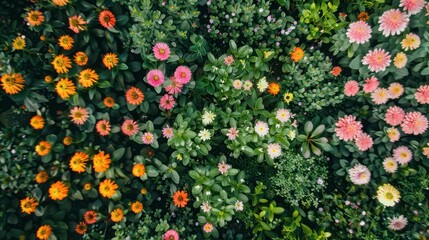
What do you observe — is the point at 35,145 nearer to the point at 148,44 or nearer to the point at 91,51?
the point at 91,51

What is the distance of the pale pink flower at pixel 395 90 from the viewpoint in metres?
2.34

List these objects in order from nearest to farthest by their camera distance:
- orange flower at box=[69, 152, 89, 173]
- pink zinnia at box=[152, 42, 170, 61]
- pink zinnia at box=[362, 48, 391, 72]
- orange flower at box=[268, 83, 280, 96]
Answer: orange flower at box=[69, 152, 89, 173]
pink zinnia at box=[152, 42, 170, 61]
pink zinnia at box=[362, 48, 391, 72]
orange flower at box=[268, 83, 280, 96]

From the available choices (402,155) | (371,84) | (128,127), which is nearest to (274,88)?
(371,84)

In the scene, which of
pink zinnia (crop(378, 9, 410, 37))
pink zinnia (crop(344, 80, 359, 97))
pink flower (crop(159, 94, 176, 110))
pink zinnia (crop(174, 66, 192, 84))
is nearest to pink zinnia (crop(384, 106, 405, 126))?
pink zinnia (crop(344, 80, 359, 97))

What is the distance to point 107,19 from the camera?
206 cm

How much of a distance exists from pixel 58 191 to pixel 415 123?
2701mm

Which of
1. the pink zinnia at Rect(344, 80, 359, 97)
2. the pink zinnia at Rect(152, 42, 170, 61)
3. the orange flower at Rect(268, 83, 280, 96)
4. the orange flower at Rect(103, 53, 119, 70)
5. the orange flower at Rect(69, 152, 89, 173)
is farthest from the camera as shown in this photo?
the orange flower at Rect(268, 83, 280, 96)

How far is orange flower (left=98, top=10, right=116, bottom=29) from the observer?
6.72 ft

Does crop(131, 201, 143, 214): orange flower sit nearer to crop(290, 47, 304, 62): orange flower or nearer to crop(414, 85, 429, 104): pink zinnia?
crop(290, 47, 304, 62): orange flower

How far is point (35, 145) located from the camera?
201 cm

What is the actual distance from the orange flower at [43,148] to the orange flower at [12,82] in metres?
0.38

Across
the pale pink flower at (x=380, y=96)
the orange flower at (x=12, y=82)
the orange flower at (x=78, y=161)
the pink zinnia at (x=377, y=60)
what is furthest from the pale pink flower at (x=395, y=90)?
the orange flower at (x=12, y=82)

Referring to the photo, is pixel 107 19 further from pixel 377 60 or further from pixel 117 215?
pixel 377 60

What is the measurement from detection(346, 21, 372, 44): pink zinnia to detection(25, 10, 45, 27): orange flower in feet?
7.61
